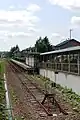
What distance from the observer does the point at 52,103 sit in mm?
13586

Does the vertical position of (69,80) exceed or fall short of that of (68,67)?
it falls short

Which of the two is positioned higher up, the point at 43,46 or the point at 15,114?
the point at 43,46

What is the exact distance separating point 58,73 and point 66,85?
12.4ft

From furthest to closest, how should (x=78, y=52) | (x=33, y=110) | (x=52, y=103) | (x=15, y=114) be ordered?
(x=78, y=52) < (x=52, y=103) < (x=33, y=110) < (x=15, y=114)

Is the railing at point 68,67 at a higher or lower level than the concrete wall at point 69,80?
higher

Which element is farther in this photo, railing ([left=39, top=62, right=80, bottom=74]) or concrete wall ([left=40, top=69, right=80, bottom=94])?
railing ([left=39, top=62, right=80, bottom=74])

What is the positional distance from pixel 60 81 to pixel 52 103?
908cm

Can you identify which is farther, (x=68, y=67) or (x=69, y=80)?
(x=68, y=67)

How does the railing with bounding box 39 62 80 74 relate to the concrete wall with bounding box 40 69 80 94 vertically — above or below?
above

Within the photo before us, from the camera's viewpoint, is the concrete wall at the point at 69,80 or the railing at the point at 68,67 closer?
the concrete wall at the point at 69,80

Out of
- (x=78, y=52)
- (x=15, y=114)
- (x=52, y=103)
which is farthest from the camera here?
(x=78, y=52)

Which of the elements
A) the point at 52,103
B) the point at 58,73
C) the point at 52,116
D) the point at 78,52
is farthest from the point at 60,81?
the point at 52,116

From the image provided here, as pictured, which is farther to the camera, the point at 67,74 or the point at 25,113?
the point at 67,74

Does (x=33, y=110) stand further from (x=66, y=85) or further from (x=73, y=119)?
(x=66, y=85)
